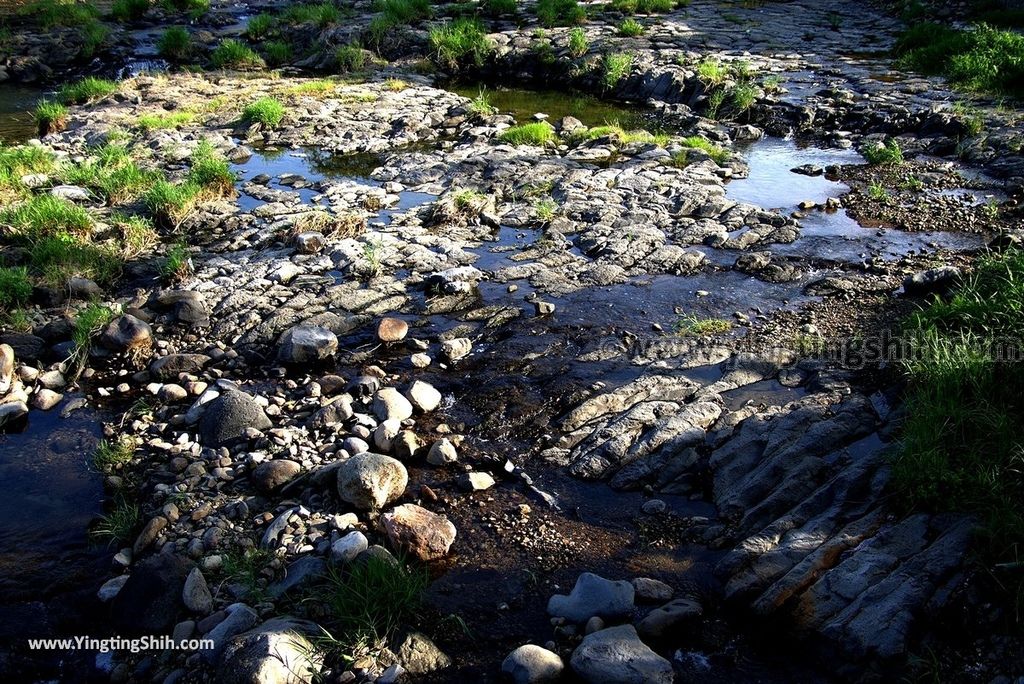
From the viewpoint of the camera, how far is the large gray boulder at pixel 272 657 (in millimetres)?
3967

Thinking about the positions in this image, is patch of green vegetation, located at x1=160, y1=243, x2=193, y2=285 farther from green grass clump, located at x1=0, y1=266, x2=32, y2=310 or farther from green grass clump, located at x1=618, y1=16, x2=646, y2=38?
green grass clump, located at x1=618, y1=16, x2=646, y2=38

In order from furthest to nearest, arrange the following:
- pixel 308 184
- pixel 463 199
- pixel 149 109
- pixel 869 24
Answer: pixel 869 24 < pixel 149 109 < pixel 308 184 < pixel 463 199

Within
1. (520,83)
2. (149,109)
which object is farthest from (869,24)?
(149,109)

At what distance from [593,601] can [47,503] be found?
14.2 feet

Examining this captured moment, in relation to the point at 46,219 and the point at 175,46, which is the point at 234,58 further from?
the point at 46,219

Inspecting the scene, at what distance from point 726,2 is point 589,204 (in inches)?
717

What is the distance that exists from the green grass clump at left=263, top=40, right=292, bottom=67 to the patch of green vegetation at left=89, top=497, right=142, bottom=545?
18.2 meters

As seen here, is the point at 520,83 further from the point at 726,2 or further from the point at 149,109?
the point at 726,2

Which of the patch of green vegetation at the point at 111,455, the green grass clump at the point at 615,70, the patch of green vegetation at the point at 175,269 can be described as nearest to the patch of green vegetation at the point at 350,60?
the green grass clump at the point at 615,70

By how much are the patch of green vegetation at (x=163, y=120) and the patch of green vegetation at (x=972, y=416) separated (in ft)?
46.2

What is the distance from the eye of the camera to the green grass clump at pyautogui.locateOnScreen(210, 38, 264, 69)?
20125 millimetres

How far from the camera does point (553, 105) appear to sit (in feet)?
56.3

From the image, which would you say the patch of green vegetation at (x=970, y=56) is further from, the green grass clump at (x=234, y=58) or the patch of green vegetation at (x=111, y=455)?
the green grass clump at (x=234, y=58)

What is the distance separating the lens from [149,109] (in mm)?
16172
